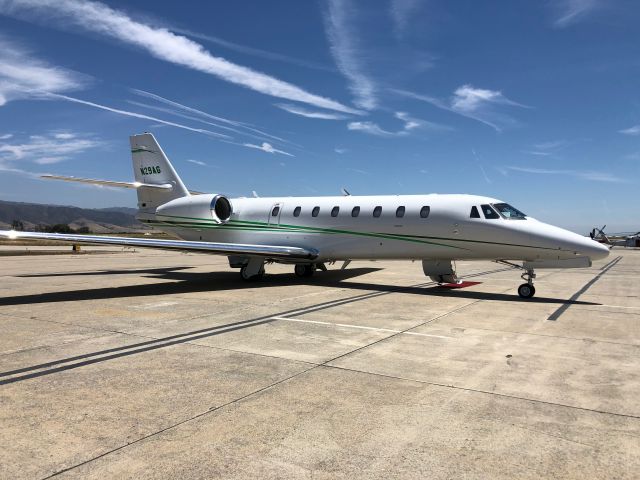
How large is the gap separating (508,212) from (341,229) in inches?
204

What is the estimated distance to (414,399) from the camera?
475 centimetres

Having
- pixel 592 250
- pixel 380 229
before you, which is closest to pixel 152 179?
pixel 380 229

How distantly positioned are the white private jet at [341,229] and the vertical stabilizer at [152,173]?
42 millimetres

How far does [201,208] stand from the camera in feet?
59.8

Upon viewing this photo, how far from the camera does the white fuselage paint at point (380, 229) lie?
12.1 m

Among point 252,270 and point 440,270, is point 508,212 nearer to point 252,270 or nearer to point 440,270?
point 440,270

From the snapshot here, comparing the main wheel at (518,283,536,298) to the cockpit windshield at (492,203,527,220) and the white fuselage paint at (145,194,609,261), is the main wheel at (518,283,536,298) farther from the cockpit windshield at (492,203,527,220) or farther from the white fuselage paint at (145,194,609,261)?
the cockpit windshield at (492,203,527,220)

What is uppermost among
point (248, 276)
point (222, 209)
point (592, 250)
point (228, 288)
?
point (222, 209)

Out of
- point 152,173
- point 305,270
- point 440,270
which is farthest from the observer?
point 152,173

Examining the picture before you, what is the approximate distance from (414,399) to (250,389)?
1.70 metres

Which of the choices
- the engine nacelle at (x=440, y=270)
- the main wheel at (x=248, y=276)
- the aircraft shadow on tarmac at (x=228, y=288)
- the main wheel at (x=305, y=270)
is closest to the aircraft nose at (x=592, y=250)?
the aircraft shadow on tarmac at (x=228, y=288)

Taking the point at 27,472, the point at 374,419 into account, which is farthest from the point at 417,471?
the point at 27,472

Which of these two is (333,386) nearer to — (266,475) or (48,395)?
(266,475)

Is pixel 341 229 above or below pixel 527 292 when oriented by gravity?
above
